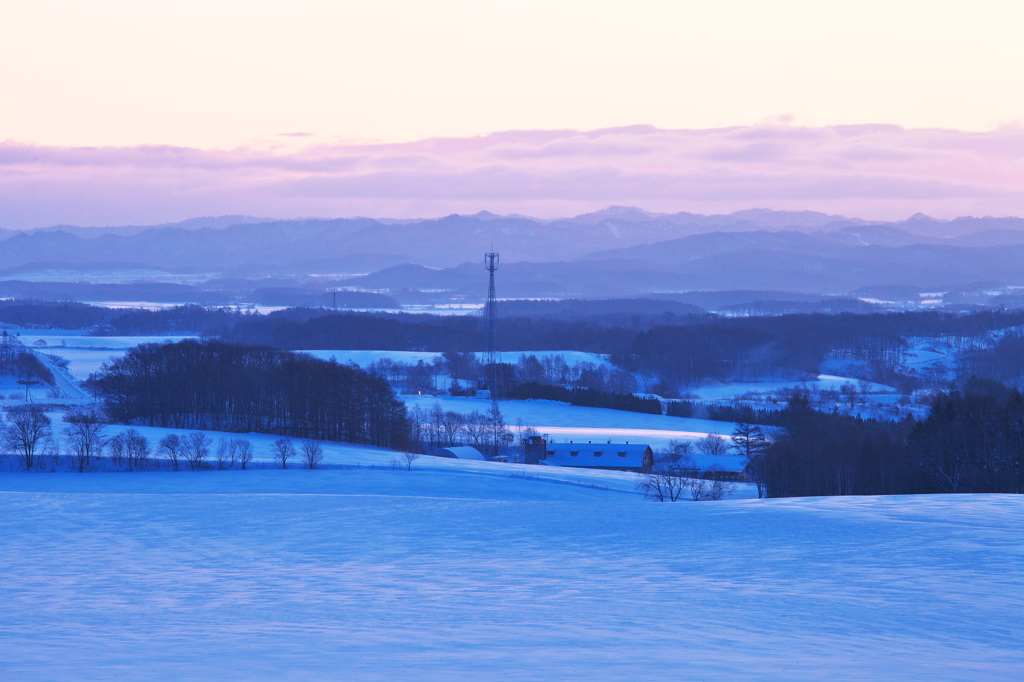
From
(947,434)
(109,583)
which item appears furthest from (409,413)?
(109,583)

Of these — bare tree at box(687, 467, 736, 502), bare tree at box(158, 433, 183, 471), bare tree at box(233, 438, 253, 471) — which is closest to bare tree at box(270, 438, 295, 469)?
bare tree at box(233, 438, 253, 471)

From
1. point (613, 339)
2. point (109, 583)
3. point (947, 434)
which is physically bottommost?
point (109, 583)

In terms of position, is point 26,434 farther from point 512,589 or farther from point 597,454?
point 512,589

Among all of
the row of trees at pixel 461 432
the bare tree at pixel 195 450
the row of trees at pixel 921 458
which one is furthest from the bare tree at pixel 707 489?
the bare tree at pixel 195 450

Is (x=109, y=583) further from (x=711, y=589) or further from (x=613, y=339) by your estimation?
(x=613, y=339)

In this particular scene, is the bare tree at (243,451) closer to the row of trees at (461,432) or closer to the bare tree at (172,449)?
the bare tree at (172,449)

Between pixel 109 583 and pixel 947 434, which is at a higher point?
pixel 947 434

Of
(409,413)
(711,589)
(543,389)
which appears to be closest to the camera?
(711,589)
